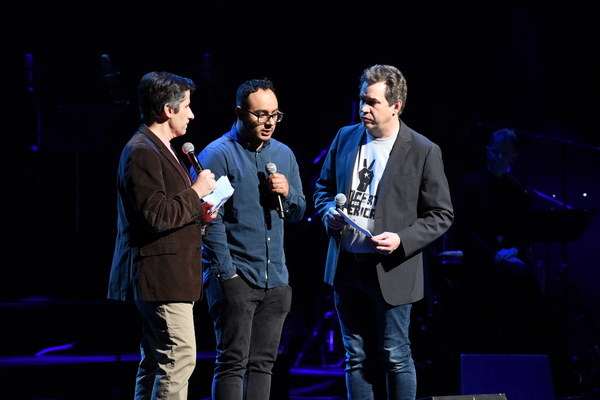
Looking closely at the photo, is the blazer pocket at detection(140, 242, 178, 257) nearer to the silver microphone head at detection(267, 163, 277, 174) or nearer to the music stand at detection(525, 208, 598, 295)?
the silver microphone head at detection(267, 163, 277, 174)

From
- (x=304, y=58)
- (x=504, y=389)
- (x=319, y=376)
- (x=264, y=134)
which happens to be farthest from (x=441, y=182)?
(x=304, y=58)

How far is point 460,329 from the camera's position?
5.76m

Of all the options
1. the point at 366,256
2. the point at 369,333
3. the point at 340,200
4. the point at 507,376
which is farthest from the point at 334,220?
the point at 507,376

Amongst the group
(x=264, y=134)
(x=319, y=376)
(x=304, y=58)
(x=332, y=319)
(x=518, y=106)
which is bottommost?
(x=319, y=376)

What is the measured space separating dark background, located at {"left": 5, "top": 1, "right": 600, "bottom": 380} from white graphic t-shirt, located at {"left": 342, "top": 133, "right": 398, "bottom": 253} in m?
2.31

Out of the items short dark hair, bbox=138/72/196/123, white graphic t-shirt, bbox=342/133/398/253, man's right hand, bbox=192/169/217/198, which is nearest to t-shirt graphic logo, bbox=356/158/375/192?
white graphic t-shirt, bbox=342/133/398/253

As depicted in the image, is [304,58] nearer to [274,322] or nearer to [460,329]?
[460,329]

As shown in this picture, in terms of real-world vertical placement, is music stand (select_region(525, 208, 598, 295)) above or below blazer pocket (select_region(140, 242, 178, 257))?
above

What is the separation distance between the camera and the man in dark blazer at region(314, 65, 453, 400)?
2990 mm

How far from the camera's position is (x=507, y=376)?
364 centimetres

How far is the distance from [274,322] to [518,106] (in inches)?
175

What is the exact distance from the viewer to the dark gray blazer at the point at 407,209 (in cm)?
300

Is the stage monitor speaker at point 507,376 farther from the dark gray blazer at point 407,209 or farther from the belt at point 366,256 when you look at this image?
the belt at point 366,256

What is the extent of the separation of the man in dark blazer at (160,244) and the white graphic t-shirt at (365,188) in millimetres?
720
